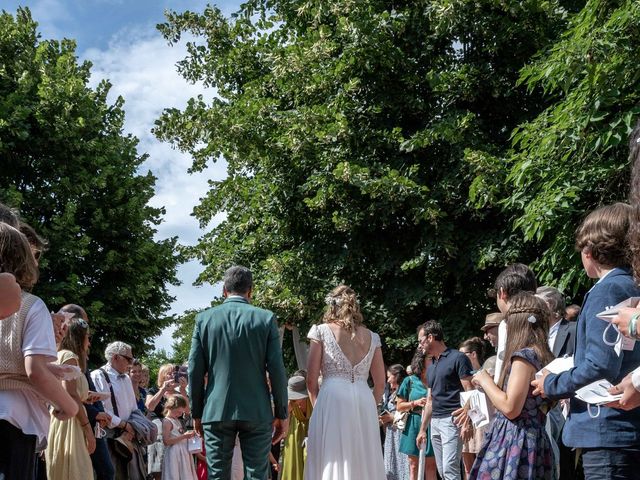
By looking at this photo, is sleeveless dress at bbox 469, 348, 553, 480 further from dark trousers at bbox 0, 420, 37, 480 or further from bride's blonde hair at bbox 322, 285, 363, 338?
bride's blonde hair at bbox 322, 285, 363, 338

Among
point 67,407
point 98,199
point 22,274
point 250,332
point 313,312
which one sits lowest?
point 67,407

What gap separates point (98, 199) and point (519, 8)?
49.1ft

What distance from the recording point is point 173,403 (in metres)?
11.3

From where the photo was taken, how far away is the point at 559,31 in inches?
635

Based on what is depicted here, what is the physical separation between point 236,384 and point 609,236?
411cm

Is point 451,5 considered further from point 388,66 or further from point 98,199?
point 98,199

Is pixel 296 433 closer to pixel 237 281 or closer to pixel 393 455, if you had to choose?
pixel 237 281

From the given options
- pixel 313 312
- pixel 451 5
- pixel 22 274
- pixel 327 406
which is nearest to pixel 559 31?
pixel 451 5

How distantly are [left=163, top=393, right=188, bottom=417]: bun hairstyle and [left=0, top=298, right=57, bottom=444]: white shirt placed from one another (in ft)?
24.9

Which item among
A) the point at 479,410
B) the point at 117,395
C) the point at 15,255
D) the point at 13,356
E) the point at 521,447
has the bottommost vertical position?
the point at 521,447

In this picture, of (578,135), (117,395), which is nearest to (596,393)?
(117,395)

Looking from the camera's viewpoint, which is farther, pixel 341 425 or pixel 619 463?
pixel 341 425

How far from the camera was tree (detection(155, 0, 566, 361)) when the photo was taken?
15.9 meters

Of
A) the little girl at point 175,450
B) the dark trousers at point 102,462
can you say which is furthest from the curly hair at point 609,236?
the little girl at point 175,450
